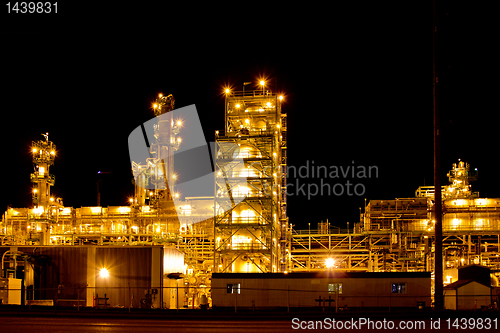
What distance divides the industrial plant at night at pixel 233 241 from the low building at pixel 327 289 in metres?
0.06

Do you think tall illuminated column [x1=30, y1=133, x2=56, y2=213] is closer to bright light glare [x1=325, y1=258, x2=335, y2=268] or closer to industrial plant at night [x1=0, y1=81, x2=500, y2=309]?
industrial plant at night [x1=0, y1=81, x2=500, y2=309]

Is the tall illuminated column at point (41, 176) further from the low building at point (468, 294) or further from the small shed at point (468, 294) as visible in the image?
the small shed at point (468, 294)

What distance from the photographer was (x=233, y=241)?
1576 inches

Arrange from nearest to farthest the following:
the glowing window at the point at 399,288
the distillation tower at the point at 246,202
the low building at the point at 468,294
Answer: the glowing window at the point at 399,288 → the low building at the point at 468,294 → the distillation tower at the point at 246,202

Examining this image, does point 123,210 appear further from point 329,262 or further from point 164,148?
point 329,262

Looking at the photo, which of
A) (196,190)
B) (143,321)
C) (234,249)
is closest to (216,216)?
(234,249)

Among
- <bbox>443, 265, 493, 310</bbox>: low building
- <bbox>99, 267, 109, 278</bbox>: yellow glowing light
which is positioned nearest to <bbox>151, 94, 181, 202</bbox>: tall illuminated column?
<bbox>99, 267, 109, 278</bbox>: yellow glowing light

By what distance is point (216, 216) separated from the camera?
40469 millimetres

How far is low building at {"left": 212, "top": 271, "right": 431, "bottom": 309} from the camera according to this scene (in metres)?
27.0

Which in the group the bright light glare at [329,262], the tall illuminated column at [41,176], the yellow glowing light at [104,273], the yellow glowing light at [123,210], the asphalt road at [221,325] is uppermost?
the tall illuminated column at [41,176]

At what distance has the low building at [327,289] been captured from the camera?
27.0 metres

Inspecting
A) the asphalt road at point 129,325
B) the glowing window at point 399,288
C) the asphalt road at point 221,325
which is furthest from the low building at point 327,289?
the asphalt road at point 129,325

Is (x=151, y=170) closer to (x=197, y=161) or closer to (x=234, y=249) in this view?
(x=197, y=161)

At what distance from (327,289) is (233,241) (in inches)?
556
